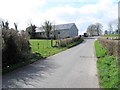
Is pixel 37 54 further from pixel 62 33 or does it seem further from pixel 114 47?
pixel 62 33

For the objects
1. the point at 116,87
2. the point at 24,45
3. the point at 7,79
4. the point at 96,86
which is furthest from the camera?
the point at 24,45

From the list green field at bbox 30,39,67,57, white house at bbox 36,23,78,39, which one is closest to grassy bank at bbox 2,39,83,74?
green field at bbox 30,39,67,57

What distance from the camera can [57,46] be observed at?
3894 centimetres

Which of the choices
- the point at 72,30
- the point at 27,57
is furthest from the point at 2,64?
the point at 72,30

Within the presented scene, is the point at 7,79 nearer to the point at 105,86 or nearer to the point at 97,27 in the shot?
the point at 105,86

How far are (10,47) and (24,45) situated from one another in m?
2.51

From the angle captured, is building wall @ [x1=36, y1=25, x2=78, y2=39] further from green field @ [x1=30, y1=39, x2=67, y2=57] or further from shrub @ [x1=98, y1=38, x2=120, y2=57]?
shrub @ [x1=98, y1=38, x2=120, y2=57]

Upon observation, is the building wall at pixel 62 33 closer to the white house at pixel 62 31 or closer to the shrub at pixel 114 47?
the white house at pixel 62 31

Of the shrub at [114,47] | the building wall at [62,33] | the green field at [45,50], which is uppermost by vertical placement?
the building wall at [62,33]

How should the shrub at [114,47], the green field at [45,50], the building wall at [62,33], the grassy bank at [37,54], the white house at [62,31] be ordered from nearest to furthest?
the grassy bank at [37,54]
the shrub at [114,47]
the green field at [45,50]
the building wall at [62,33]
the white house at [62,31]

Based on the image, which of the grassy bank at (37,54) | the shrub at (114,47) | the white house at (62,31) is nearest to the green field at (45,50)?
the grassy bank at (37,54)

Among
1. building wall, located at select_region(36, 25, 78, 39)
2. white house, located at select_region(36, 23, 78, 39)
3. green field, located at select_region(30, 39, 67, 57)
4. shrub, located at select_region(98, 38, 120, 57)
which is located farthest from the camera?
white house, located at select_region(36, 23, 78, 39)

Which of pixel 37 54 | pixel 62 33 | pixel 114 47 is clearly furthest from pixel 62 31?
pixel 114 47

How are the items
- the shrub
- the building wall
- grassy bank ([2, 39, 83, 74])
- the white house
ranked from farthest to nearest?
the white house, the building wall, the shrub, grassy bank ([2, 39, 83, 74])
